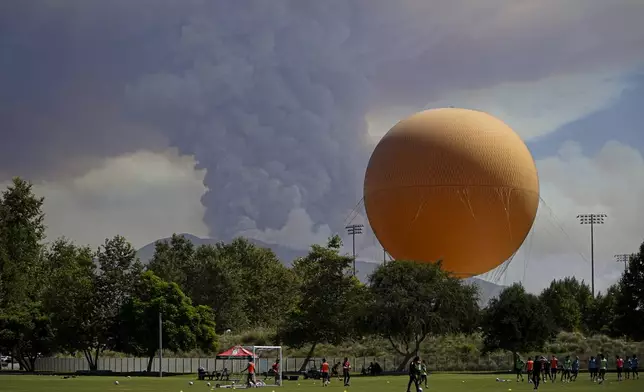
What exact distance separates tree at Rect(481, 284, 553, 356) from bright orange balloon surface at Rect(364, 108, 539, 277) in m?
5.96

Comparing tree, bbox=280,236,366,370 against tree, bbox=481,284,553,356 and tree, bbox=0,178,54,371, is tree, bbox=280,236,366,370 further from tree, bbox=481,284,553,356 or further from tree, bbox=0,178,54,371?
tree, bbox=0,178,54,371

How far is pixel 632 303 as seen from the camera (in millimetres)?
65938

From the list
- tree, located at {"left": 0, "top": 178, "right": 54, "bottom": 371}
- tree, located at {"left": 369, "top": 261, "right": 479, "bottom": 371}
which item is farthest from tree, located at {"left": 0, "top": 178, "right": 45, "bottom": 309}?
tree, located at {"left": 369, "top": 261, "right": 479, "bottom": 371}

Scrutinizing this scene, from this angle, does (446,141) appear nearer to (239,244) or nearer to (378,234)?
(378,234)

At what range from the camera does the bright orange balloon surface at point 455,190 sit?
67688mm

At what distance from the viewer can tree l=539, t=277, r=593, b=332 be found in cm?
10006

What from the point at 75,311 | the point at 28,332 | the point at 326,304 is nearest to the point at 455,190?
the point at 326,304

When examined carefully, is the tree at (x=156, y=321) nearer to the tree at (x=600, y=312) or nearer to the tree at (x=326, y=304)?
the tree at (x=326, y=304)

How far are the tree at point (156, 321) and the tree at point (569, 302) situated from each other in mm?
38857

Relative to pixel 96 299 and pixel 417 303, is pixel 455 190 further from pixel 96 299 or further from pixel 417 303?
pixel 96 299

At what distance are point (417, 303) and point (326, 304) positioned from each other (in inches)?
251

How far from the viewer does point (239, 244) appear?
4582 inches

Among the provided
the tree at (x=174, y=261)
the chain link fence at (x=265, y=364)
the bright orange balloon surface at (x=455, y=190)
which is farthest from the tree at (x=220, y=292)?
the bright orange balloon surface at (x=455, y=190)

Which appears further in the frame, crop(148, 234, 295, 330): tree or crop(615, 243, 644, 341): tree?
crop(148, 234, 295, 330): tree
